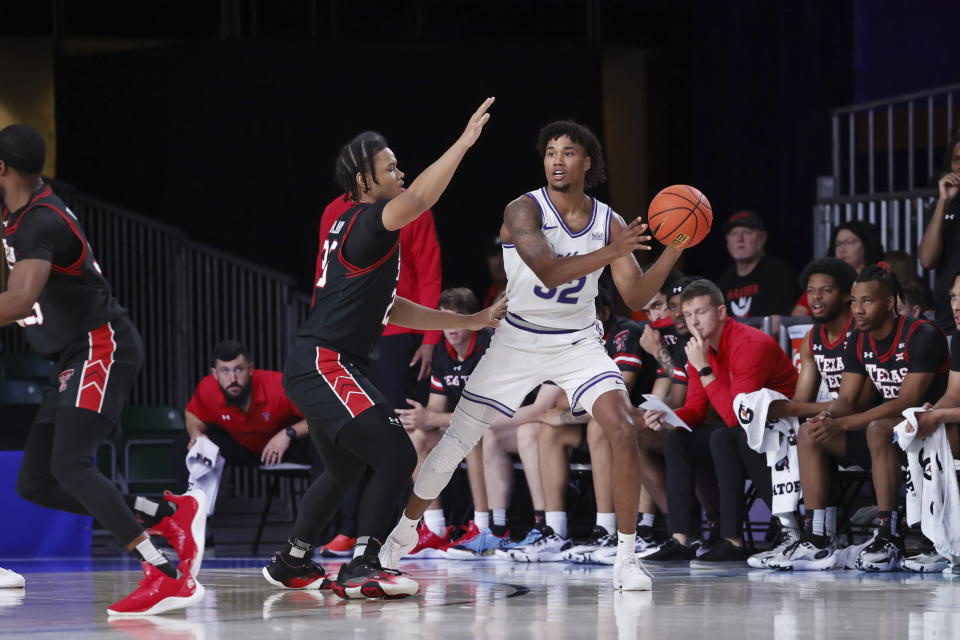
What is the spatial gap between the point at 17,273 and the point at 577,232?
7.17 feet

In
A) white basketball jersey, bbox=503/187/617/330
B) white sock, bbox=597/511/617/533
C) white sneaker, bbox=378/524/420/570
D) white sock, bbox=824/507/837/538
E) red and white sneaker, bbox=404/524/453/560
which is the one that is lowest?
red and white sneaker, bbox=404/524/453/560

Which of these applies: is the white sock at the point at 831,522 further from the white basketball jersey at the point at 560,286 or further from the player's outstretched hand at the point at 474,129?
the player's outstretched hand at the point at 474,129

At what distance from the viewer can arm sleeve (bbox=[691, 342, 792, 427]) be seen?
687 cm

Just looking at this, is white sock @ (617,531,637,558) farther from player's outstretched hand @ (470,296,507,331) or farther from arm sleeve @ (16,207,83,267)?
arm sleeve @ (16,207,83,267)

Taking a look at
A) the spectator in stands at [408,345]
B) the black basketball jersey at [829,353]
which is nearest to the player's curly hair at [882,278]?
the black basketball jersey at [829,353]

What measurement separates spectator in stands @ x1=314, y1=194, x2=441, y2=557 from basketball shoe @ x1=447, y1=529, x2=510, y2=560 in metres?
0.59

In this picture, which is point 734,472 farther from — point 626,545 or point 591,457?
point 626,545

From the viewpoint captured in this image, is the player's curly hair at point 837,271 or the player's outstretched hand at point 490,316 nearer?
the player's outstretched hand at point 490,316

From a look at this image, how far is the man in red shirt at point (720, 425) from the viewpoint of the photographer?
6.87 meters

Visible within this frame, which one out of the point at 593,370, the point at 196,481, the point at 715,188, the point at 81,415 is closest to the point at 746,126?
Answer: the point at 715,188

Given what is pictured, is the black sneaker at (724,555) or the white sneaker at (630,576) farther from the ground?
the white sneaker at (630,576)

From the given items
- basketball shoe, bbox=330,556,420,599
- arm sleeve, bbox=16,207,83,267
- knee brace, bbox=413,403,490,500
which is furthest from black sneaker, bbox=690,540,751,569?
arm sleeve, bbox=16,207,83,267

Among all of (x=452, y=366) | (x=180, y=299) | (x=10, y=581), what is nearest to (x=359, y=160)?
(x=10, y=581)

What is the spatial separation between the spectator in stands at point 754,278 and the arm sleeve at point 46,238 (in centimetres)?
489
